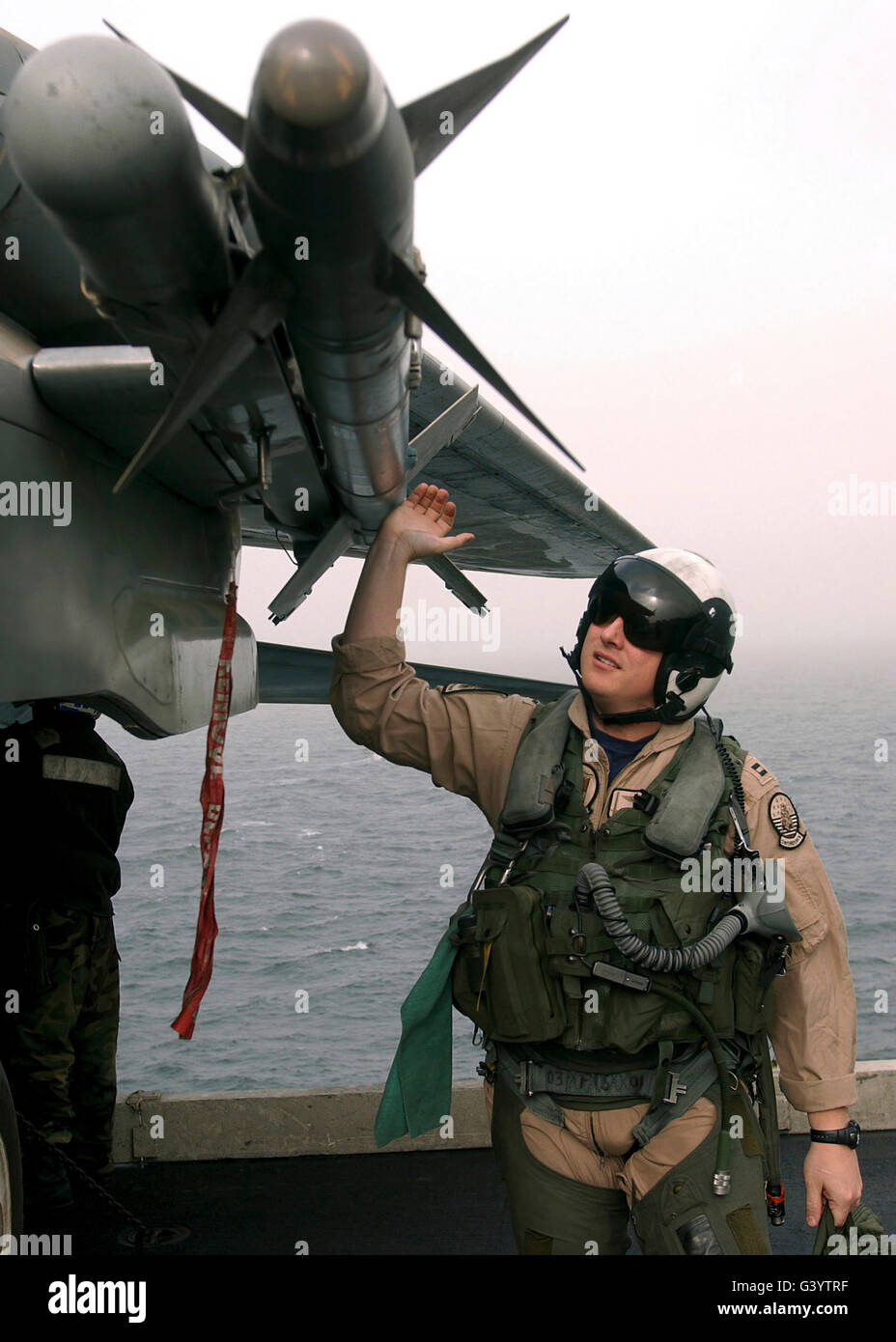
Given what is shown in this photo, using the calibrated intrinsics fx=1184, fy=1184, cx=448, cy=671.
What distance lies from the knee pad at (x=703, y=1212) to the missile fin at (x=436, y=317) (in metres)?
1.92

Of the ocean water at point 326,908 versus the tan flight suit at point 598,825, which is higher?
the tan flight suit at point 598,825

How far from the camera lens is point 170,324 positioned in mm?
2582

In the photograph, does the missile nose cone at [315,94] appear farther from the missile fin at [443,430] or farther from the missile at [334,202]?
the missile fin at [443,430]

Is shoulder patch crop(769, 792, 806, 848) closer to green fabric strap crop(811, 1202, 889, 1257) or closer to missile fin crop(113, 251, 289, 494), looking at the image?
green fabric strap crop(811, 1202, 889, 1257)

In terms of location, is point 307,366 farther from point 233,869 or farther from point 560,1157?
point 233,869

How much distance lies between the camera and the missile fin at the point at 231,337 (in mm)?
2369

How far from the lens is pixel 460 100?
7.87 ft

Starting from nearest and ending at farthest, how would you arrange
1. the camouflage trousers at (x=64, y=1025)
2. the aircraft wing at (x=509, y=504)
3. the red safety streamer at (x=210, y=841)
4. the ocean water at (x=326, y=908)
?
the red safety streamer at (x=210, y=841) < the camouflage trousers at (x=64, y=1025) < the aircraft wing at (x=509, y=504) < the ocean water at (x=326, y=908)

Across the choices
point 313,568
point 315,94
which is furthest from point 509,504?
point 315,94

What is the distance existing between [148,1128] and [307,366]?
4200 millimetres

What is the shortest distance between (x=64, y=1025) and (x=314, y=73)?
13.2 feet

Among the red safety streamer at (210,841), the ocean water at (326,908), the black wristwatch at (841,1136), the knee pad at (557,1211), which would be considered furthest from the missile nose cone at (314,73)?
the ocean water at (326,908)
